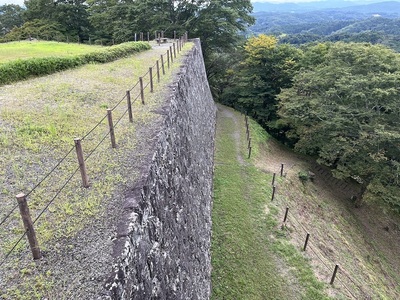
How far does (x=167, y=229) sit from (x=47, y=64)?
11.1m

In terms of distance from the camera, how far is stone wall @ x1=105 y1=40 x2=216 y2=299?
4383 mm

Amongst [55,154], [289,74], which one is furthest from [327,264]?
[289,74]

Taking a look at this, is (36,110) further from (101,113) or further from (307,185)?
(307,185)

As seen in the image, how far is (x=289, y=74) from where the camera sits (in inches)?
1073

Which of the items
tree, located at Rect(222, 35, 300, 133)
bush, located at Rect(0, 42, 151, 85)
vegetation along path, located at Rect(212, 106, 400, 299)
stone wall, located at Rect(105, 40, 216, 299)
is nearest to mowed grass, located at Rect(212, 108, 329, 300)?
vegetation along path, located at Rect(212, 106, 400, 299)

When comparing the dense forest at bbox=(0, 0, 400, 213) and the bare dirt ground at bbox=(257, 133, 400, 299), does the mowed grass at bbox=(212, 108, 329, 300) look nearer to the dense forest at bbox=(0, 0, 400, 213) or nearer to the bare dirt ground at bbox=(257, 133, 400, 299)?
the bare dirt ground at bbox=(257, 133, 400, 299)

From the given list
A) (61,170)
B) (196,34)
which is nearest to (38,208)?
(61,170)

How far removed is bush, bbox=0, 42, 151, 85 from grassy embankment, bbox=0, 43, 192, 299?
0.59m

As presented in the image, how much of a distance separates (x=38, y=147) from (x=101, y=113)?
2703mm

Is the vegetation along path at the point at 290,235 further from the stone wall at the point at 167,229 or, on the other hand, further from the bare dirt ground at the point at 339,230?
the stone wall at the point at 167,229

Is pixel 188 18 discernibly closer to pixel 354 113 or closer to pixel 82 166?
pixel 354 113

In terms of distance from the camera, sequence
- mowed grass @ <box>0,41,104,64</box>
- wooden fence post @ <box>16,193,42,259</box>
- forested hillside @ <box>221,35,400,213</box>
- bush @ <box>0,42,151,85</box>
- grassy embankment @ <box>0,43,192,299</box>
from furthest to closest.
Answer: forested hillside @ <box>221,35,400,213</box> → mowed grass @ <box>0,41,104,64</box> → bush @ <box>0,42,151,85</box> → grassy embankment @ <box>0,43,192,299</box> → wooden fence post @ <box>16,193,42,259</box>

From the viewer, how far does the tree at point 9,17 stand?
47216 mm

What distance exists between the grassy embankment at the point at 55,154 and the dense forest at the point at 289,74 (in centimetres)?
1314
